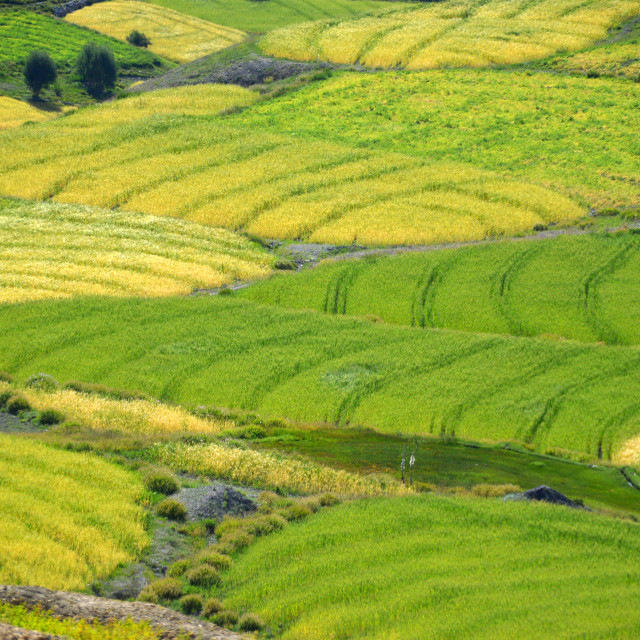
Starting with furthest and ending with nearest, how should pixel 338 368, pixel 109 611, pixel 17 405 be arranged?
1. pixel 338 368
2. pixel 17 405
3. pixel 109 611

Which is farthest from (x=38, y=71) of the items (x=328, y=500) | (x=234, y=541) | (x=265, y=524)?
(x=234, y=541)

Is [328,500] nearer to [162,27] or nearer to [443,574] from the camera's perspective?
[443,574]

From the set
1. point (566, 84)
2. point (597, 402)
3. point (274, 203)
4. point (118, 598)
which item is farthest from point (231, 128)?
point (118, 598)

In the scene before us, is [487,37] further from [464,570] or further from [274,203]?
[464,570]

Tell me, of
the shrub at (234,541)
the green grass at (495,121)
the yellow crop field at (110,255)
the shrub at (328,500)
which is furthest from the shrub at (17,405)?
the green grass at (495,121)

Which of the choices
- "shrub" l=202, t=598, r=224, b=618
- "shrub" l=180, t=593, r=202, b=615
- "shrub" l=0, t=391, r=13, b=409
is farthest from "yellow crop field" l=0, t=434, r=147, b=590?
"shrub" l=0, t=391, r=13, b=409

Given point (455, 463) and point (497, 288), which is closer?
point (455, 463)
